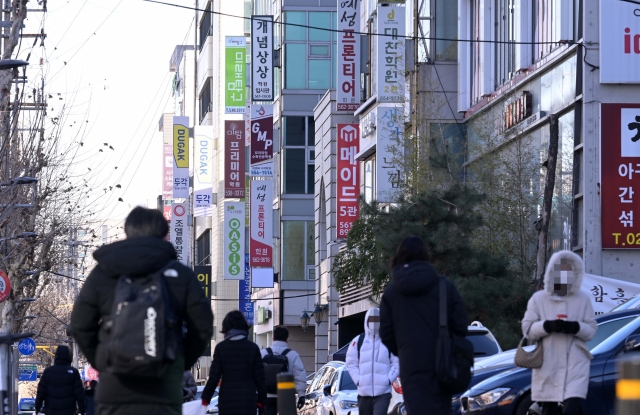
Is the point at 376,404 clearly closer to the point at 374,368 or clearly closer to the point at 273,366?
the point at 374,368

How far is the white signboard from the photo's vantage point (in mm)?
22562

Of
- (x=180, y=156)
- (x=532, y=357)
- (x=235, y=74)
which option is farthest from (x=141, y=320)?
(x=180, y=156)

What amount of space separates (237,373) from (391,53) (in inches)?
890

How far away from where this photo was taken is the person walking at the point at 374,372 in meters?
11.9

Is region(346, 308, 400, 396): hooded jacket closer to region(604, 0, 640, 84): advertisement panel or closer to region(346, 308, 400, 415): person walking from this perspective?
region(346, 308, 400, 415): person walking

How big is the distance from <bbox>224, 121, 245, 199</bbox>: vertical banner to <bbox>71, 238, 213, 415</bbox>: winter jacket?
48.1 meters

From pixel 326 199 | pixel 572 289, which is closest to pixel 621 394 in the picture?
pixel 572 289

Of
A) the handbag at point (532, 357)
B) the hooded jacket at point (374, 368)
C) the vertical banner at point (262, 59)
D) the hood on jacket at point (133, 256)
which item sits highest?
the vertical banner at point (262, 59)

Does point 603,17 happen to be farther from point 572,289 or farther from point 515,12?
point 572,289

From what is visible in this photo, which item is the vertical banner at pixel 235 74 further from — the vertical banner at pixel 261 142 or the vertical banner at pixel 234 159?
the vertical banner at pixel 261 142

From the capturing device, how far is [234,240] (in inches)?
2153

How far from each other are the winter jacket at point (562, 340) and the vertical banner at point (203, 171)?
58804mm

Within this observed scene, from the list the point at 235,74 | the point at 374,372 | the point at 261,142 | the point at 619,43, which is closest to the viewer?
the point at 374,372

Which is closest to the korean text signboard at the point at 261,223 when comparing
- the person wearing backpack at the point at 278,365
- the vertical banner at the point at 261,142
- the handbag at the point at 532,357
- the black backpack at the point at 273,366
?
the vertical banner at the point at 261,142
